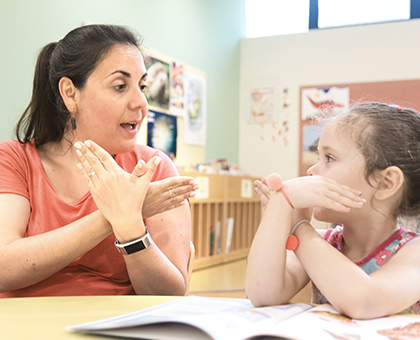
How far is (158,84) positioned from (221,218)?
54.9 inches

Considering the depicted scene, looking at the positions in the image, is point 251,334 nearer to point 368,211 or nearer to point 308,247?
point 308,247

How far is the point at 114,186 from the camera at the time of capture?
3.10 ft

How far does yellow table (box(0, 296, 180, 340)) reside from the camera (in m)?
0.58

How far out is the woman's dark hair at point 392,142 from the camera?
→ 91cm

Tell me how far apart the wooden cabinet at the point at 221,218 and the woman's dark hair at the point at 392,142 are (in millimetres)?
2478

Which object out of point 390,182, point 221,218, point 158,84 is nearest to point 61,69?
point 390,182

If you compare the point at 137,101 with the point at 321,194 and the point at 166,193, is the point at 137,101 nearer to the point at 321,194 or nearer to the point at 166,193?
the point at 166,193

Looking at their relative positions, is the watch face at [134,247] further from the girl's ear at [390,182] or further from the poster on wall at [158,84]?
the poster on wall at [158,84]

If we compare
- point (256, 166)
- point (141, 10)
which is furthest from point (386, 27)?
point (141, 10)

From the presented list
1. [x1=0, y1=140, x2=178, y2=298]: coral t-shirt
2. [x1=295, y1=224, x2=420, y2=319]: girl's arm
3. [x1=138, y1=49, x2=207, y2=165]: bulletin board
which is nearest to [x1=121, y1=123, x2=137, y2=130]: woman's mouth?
[x1=0, y1=140, x2=178, y2=298]: coral t-shirt

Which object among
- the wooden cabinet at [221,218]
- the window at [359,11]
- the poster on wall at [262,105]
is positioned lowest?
the wooden cabinet at [221,218]

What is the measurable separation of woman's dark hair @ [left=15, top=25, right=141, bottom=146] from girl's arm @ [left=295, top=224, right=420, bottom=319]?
82cm

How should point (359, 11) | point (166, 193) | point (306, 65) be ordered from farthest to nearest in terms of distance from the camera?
point (306, 65), point (359, 11), point (166, 193)

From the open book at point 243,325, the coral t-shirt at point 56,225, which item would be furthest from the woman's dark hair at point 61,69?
the open book at point 243,325
